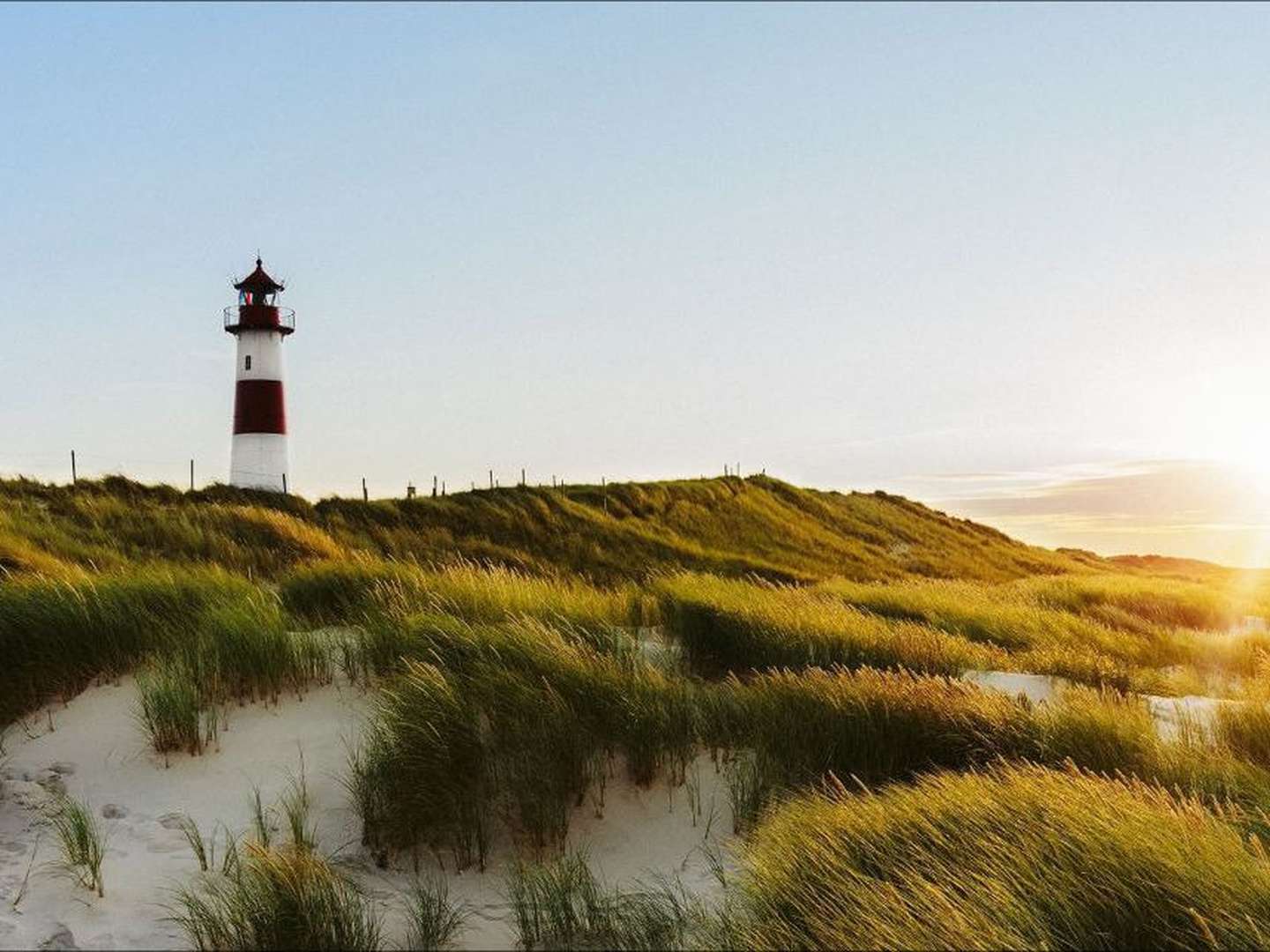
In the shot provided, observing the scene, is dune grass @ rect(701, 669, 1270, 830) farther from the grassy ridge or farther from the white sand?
the grassy ridge

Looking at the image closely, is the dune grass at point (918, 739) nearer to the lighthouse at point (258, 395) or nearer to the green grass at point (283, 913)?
the green grass at point (283, 913)

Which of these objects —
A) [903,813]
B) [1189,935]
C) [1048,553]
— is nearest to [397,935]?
[903,813]

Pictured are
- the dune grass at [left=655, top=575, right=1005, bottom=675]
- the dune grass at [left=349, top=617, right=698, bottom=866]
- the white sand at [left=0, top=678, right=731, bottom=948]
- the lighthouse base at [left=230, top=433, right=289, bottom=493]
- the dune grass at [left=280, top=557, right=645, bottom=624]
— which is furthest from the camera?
the lighthouse base at [left=230, top=433, right=289, bottom=493]

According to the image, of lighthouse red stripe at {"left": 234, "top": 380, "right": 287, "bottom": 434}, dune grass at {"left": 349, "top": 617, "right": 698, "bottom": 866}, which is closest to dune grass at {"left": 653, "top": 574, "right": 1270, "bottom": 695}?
dune grass at {"left": 349, "top": 617, "right": 698, "bottom": 866}

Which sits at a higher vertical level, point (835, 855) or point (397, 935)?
point (835, 855)

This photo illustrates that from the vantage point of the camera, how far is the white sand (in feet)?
13.0

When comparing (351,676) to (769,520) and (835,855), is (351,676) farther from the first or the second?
(769,520)

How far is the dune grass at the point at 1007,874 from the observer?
3.13 metres

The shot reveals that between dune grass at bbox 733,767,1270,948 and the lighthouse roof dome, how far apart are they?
3569 cm

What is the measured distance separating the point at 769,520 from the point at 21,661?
39.2 m

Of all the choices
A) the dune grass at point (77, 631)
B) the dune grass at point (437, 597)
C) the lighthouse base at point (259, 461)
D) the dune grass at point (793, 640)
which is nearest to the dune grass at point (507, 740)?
the dune grass at point (437, 597)

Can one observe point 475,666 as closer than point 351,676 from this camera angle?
Yes

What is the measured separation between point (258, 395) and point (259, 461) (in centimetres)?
260

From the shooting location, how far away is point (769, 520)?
145ft
